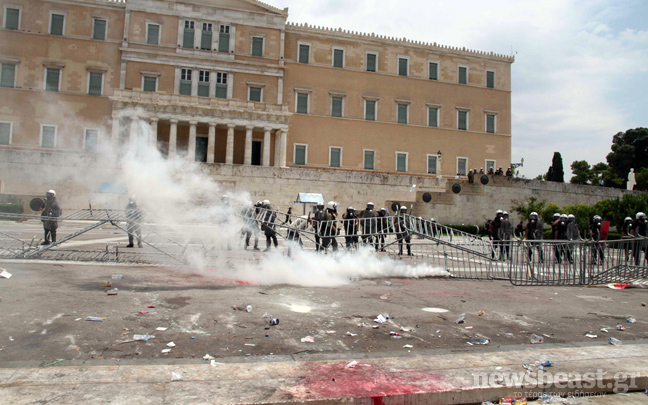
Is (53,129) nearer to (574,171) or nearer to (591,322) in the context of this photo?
(591,322)

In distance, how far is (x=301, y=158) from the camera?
45531 mm

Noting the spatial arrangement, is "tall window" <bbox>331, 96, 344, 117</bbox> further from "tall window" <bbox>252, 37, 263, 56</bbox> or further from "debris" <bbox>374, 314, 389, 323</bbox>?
"debris" <bbox>374, 314, 389, 323</bbox>

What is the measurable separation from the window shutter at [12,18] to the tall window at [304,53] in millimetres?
25981

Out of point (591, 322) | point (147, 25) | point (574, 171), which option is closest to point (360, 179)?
point (147, 25)

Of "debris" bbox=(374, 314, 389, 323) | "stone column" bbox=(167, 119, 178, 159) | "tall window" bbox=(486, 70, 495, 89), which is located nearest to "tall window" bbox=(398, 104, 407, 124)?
"tall window" bbox=(486, 70, 495, 89)

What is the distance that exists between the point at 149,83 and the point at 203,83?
4889mm

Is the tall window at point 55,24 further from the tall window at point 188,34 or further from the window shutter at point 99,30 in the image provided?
the tall window at point 188,34

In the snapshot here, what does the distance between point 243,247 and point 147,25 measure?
35.2 m

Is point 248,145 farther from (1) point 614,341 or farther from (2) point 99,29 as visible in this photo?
(1) point 614,341

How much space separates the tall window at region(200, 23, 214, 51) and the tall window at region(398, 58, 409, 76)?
66.0 feet

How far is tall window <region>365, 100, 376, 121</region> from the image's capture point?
158ft

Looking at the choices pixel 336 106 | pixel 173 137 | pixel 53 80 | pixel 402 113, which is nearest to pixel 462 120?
pixel 402 113

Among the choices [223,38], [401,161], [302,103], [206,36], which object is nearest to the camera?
[206,36]

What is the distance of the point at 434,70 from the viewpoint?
5072 cm
